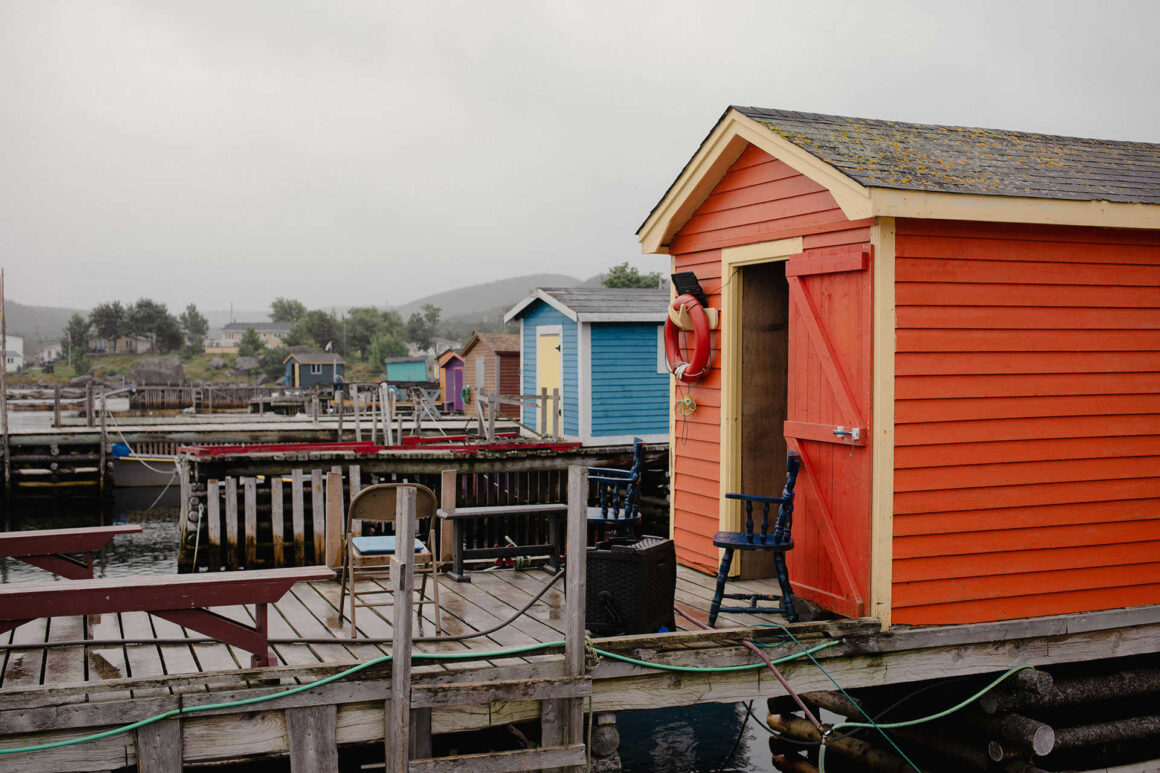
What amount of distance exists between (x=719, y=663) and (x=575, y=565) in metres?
1.34

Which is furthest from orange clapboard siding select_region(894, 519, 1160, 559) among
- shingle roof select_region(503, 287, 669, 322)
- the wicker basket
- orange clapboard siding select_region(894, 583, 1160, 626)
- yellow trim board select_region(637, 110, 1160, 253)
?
shingle roof select_region(503, 287, 669, 322)

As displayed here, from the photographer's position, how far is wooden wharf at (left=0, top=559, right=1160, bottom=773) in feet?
15.7

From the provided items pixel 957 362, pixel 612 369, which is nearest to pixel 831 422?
pixel 957 362

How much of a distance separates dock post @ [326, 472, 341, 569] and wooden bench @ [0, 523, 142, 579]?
81.2 inches

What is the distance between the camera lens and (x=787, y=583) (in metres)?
6.45

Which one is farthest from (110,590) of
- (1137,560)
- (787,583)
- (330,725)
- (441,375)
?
(441,375)

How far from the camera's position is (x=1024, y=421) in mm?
6598

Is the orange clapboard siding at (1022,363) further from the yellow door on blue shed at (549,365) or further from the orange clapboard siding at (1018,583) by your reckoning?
the yellow door on blue shed at (549,365)

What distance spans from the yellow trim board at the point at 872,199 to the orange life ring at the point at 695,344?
83 centimetres

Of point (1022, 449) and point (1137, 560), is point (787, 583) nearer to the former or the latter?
point (1022, 449)

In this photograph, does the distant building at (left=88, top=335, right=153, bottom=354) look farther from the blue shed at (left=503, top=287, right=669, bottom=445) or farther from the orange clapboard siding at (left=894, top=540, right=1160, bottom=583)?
the orange clapboard siding at (left=894, top=540, right=1160, bottom=583)

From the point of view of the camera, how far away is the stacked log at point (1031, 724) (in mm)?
6758

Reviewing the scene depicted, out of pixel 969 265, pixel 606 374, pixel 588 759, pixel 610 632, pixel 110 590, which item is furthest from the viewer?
pixel 606 374

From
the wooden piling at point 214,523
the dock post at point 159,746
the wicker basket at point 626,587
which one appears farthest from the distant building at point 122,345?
the dock post at point 159,746
